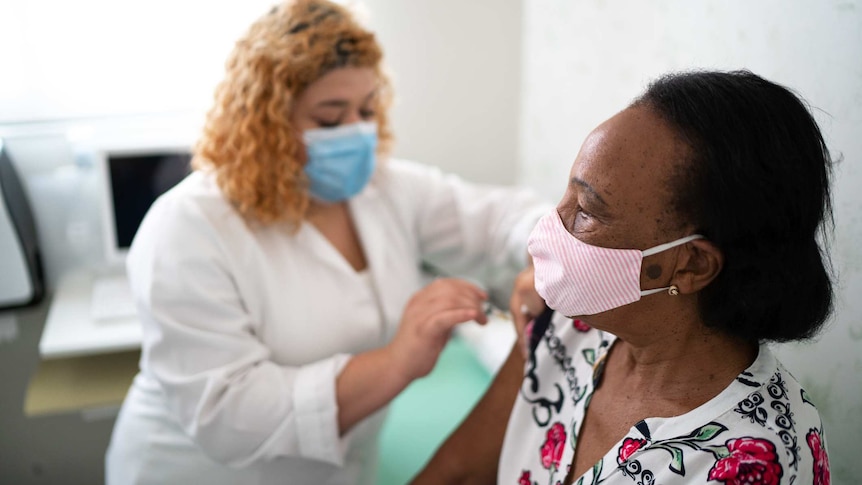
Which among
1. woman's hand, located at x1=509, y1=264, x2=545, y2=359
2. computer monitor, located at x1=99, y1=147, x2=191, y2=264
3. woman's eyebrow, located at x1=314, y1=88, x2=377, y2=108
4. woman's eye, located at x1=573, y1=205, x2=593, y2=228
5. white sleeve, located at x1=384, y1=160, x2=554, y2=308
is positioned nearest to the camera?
woman's eye, located at x1=573, y1=205, x2=593, y2=228

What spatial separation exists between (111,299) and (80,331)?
20cm

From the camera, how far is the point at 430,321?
139 centimetres

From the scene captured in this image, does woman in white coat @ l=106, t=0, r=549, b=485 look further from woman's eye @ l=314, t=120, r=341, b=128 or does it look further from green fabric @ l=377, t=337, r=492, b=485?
green fabric @ l=377, t=337, r=492, b=485

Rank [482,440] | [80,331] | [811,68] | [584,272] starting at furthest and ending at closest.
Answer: [80,331] < [482,440] < [811,68] < [584,272]

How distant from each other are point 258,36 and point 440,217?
26.6 inches

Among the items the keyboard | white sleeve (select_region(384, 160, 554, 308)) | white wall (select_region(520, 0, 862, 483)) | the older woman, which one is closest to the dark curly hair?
the older woman

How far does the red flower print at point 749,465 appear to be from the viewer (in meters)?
0.84

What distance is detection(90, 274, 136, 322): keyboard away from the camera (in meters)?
2.21

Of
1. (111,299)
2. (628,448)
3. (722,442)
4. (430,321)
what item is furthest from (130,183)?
(722,442)

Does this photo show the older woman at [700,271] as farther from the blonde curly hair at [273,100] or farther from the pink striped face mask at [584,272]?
the blonde curly hair at [273,100]

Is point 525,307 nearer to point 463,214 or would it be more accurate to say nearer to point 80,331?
point 463,214

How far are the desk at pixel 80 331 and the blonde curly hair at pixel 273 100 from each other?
0.77 metres

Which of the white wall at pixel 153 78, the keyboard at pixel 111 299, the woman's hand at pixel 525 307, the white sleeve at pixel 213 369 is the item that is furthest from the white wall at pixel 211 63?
the woman's hand at pixel 525 307

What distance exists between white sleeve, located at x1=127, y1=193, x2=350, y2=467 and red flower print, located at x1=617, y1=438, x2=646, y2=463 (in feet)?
2.08
